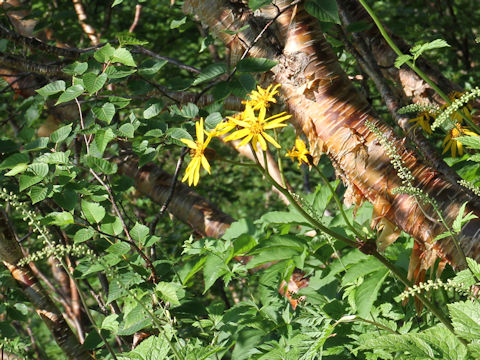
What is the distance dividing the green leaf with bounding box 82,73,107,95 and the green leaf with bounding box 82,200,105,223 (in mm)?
340

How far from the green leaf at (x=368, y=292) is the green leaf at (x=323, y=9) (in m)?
0.68

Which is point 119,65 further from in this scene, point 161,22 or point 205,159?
point 161,22

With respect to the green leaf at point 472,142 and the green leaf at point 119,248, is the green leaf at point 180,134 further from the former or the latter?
the green leaf at point 472,142

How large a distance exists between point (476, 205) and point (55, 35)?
9.05 feet

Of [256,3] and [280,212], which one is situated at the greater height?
[256,3]

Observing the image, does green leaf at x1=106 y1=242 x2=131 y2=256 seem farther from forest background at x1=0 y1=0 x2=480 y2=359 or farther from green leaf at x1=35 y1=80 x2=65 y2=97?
green leaf at x1=35 y1=80 x2=65 y2=97

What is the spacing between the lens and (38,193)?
178 cm

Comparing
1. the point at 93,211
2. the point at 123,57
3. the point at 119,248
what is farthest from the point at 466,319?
the point at 123,57

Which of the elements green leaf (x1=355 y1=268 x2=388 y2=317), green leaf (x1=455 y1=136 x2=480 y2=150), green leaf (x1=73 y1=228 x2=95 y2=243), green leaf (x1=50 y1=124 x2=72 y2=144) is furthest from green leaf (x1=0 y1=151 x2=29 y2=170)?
green leaf (x1=455 y1=136 x2=480 y2=150)

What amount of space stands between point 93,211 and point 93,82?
394 mm

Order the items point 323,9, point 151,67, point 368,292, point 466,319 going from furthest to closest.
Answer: point 151,67, point 323,9, point 368,292, point 466,319

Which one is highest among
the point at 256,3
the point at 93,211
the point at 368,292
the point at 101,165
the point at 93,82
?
the point at 256,3

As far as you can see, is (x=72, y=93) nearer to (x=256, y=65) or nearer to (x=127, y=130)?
(x=127, y=130)

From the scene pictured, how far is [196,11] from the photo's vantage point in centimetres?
196
